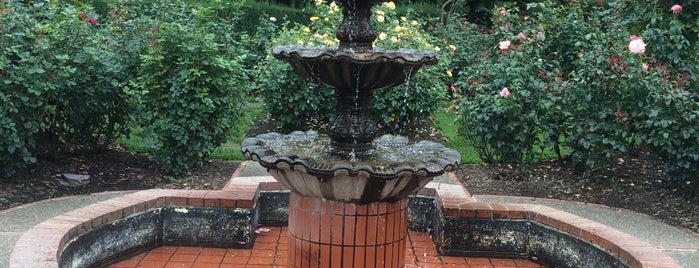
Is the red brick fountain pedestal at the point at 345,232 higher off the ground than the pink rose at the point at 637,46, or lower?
lower

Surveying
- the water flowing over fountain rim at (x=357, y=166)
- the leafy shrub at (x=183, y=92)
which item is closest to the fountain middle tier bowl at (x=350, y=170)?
the water flowing over fountain rim at (x=357, y=166)

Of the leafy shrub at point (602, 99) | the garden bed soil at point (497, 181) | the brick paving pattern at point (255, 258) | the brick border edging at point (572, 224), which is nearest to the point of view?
the brick border edging at point (572, 224)

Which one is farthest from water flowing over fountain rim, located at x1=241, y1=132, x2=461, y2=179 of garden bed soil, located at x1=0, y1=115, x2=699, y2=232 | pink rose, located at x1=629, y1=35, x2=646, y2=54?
pink rose, located at x1=629, y1=35, x2=646, y2=54

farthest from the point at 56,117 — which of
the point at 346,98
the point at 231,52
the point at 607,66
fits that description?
the point at 607,66

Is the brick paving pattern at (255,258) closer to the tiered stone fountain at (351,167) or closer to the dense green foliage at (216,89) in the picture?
the tiered stone fountain at (351,167)

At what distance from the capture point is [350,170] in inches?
148

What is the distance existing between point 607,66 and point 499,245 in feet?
8.34

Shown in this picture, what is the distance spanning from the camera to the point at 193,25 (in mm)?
7199

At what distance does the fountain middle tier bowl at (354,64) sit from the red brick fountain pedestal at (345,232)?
721 millimetres

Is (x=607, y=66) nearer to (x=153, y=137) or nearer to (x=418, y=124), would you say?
(x=418, y=124)

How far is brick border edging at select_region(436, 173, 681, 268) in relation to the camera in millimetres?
4426

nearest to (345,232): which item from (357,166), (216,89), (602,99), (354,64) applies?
(357,166)

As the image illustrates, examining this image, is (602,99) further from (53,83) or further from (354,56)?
(53,83)

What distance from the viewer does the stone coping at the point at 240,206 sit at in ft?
13.6
